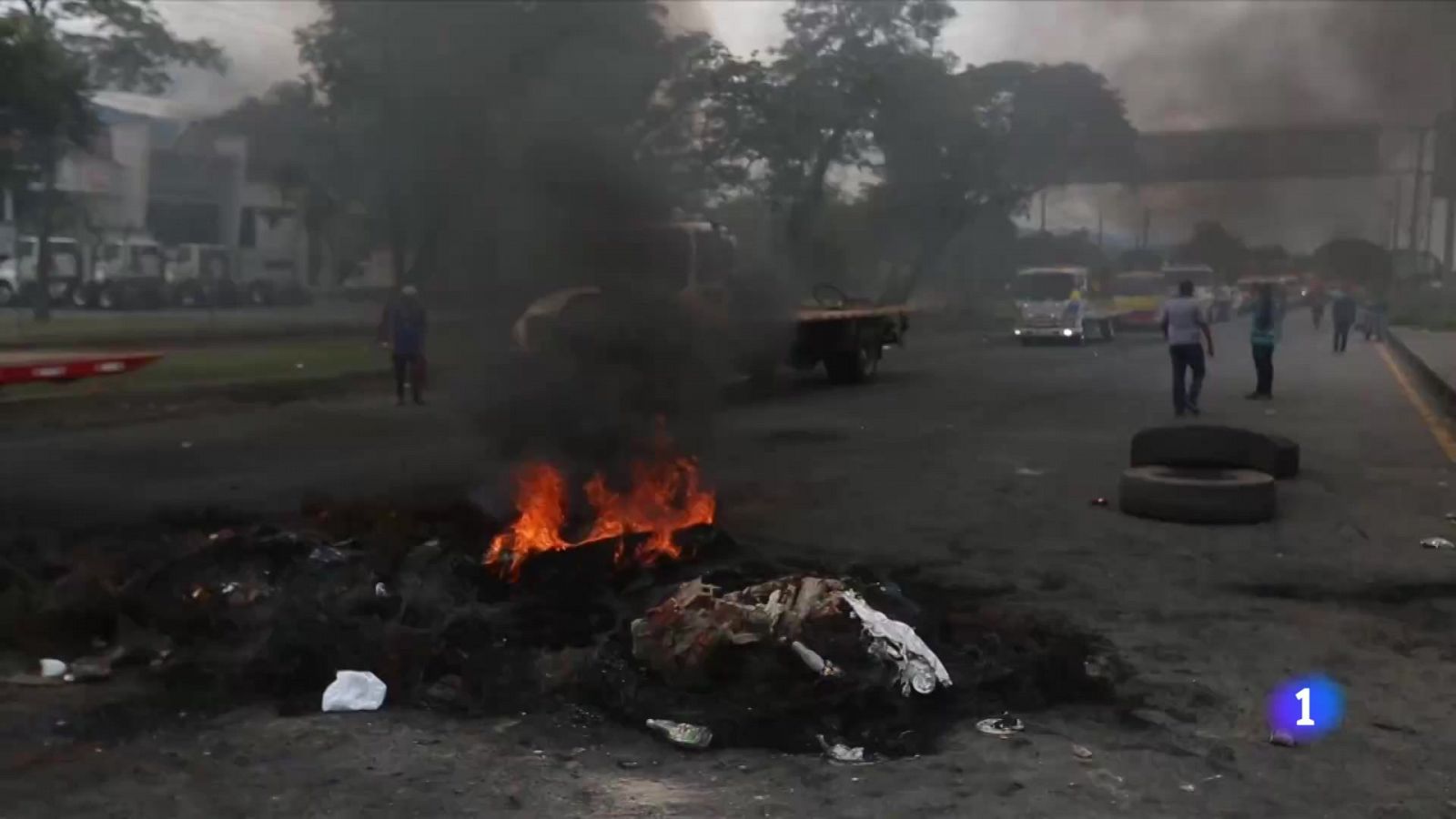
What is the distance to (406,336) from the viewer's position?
1148 centimetres

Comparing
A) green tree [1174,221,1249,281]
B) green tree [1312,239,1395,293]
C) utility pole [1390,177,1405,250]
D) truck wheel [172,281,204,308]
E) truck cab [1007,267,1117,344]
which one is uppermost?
utility pole [1390,177,1405,250]

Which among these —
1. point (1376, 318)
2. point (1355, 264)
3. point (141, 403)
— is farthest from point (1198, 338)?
point (1376, 318)

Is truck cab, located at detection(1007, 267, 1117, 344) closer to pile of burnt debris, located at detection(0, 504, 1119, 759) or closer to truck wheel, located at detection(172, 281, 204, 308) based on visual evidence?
truck wheel, located at detection(172, 281, 204, 308)

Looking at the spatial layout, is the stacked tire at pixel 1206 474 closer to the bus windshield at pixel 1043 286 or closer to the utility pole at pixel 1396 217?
the utility pole at pixel 1396 217

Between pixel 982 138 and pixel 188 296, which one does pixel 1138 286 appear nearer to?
pixel 982 138

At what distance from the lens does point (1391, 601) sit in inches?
220

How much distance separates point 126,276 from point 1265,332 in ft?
37.3

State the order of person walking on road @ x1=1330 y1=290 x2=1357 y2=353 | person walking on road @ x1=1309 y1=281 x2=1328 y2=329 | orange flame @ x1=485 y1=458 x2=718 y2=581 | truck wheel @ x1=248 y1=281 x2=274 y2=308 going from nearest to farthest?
1. orange flame @ x1=485 y1=458 x2=718 y2=581
2. truck wheel @ x1=248 y1=281 x2=274 y2=308
3. person walking on road @ x1=1309 y1=281 x2=1328 y2=329
4. person walking on road @ x1=1330 y1=290 x2=1357 y2=353

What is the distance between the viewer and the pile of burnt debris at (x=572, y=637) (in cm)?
411

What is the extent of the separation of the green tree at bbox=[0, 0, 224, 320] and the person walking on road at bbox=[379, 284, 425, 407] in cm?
242

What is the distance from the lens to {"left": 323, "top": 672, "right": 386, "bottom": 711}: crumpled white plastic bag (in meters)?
4.14

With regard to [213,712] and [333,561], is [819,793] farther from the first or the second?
[333,561]

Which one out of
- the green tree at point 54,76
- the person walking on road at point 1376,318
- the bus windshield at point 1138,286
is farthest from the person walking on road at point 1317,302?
the green tree at point 54,76

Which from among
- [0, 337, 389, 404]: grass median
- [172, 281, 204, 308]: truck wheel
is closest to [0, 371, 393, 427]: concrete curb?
[0, 337, 389, 404]: grass median
